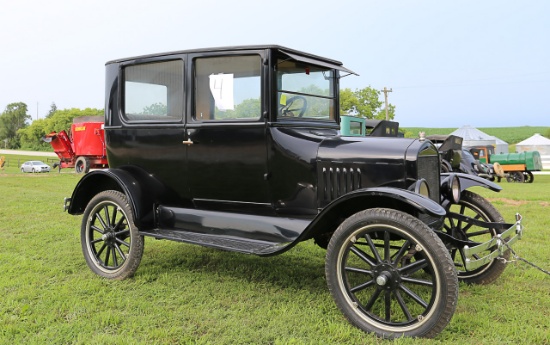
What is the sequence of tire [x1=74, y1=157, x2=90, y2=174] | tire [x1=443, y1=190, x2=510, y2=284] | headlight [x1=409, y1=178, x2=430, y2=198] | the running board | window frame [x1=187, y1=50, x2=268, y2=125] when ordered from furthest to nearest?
tire [x1=74, y1=157, x2=90, y2=174], tire [x1=443, y1=190, x2=510, y2=284], window frame [x1=187, y1=50, x2=268, y2=125], the running board, headlight [x1=409, y1=178, x2=430, y2=198]

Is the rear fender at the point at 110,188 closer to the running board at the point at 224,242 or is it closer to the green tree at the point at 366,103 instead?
the running board at the point at 224,242

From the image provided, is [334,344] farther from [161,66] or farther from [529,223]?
[529,223]

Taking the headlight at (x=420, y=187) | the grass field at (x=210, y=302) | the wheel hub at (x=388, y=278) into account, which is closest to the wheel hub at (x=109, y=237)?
the grass field at (x=210, y=302)

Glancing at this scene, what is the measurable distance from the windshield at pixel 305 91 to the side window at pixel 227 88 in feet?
0.67

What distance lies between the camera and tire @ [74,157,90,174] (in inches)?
840

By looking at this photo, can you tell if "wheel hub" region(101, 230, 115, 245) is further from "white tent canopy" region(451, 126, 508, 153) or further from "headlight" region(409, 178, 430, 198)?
"white tent canopy" region(451, 126, 508, 153)

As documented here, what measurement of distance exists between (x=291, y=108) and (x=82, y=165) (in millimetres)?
20048

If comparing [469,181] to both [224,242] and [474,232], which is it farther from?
[224,242]

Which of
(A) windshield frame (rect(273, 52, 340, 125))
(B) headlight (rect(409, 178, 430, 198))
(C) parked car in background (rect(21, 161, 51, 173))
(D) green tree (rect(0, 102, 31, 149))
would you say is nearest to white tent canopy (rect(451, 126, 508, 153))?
(C) parked car in background (rect(21, 161, 51, 173))

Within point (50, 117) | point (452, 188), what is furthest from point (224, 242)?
point (50, 117)

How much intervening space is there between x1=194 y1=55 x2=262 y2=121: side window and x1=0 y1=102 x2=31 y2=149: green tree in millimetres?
90220

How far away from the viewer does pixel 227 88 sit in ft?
12.5

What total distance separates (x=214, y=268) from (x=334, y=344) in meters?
1.96

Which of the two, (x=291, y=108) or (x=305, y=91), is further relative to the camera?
(x=305, y=91)
